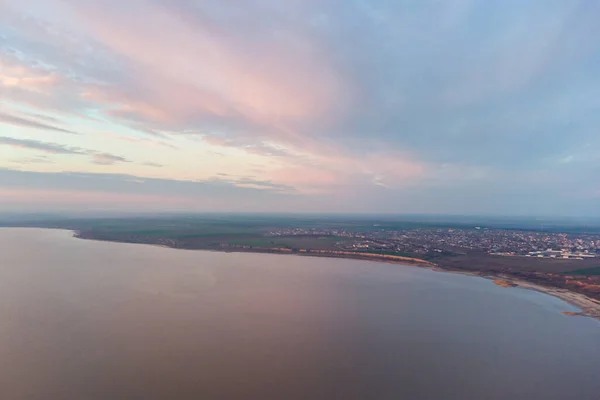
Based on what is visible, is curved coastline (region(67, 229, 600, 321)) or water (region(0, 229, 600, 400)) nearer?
water (region(0, 229, 600, 400))

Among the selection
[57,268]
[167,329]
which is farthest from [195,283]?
[57,268]

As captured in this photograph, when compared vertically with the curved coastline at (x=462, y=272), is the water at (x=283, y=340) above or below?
below

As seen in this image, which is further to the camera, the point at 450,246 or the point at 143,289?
the point at 450,246

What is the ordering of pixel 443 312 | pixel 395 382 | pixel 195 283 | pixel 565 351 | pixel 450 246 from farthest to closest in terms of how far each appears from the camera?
pixel 450 246 < pixel 195 283 < pixel 443 312 < pixel 565 351 < pixel 395 382

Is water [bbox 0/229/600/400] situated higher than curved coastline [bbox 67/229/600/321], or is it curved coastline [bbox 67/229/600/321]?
curved coastline [bbox 67/229/600/321]

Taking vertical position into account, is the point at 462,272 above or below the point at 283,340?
above

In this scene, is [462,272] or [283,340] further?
[462,272]

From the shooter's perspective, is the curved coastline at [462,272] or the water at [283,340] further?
the curved coastline at [462,272]

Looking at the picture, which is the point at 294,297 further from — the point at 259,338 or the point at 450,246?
the point at 450,246
